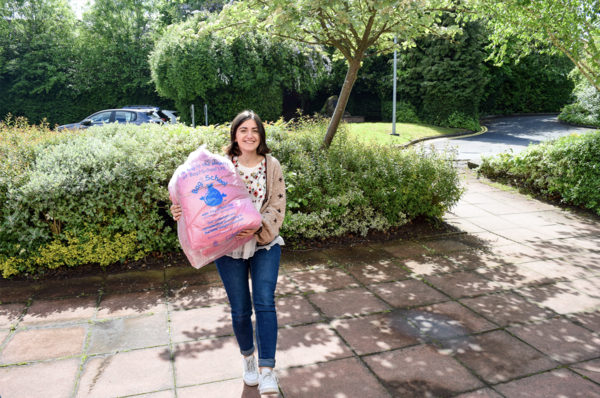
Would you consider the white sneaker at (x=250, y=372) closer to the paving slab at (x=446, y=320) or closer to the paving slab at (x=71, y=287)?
the paving slab at (x=446, y=320)

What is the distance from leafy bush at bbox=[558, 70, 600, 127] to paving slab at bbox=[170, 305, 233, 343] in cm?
2332

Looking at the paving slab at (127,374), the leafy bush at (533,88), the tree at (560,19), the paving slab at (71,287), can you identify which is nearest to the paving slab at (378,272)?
the paving slab at (127,374)

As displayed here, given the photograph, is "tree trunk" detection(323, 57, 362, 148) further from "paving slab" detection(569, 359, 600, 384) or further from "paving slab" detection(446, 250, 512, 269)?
"paving slab" detection(569, 359, 600, 384)

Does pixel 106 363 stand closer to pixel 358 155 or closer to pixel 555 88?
pixel 358 155

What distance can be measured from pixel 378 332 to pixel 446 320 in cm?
66

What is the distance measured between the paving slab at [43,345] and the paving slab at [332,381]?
5.38 feet

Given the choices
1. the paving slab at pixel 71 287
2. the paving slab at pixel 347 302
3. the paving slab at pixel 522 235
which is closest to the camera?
the paving slab at pixel 347 302

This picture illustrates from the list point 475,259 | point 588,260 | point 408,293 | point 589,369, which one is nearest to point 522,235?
point 588,260

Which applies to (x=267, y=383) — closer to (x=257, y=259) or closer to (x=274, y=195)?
(x=257, y=259)

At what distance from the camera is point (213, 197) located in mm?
2555

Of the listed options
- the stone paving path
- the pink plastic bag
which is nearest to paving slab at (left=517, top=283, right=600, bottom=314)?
the stone paving path

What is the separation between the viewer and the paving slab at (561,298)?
4.04 m

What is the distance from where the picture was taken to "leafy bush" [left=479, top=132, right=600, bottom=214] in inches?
295


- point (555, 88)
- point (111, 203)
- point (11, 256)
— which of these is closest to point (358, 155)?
point (111, 203)
